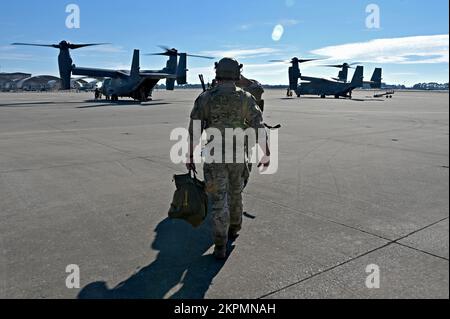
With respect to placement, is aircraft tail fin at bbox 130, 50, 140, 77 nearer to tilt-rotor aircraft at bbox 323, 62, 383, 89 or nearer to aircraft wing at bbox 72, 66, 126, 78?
aircraft wing at bbox 72, 66, 126, 78

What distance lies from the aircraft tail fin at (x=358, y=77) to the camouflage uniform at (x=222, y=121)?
4773cm

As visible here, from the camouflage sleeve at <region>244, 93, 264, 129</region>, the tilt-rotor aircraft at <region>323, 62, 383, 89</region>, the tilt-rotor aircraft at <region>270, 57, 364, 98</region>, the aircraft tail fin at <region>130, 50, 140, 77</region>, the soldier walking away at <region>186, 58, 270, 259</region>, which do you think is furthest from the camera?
the tilt-rotor aircraft at <region>323, 62, 383, 89</region>

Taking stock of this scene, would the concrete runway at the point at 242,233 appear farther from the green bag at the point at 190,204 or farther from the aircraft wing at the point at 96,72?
the aircraft wing at the point at 96,72

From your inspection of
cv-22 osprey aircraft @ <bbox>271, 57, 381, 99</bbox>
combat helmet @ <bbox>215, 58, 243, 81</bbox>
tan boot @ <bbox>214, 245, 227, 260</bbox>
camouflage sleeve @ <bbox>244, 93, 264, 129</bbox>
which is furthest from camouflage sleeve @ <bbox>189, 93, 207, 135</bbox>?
cv-22 osprey aircraft @ <bbox>271, 57, 381, 99</bbox>

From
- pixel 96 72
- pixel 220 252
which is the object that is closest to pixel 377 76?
pixel 96 72

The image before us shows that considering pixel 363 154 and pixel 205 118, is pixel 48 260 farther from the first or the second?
pixel 363 154

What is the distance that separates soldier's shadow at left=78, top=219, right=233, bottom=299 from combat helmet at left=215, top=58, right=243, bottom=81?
1780 millimetres

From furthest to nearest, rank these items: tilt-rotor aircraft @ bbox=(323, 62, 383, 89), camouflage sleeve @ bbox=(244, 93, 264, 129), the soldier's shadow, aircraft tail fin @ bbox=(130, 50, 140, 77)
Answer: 1. tilt-rotor aircraft @ bbox=(323, 62, 383, 89)
2. aircraft tail fin @ bbox=(130, 50, 140, 77)
3. camouflage sleeve @ bbox=(244, 93, 264, 129)
4. the soldier's shadow

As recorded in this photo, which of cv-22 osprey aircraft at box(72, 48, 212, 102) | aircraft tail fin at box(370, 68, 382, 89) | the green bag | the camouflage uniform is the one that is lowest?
the green bag

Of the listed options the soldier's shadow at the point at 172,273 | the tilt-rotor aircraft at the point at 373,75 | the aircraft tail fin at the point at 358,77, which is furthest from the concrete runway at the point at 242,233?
the tilt-rotor aircraft at the point at 373,75

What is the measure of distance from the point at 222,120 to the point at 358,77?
163 feet

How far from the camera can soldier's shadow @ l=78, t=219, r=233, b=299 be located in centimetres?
271

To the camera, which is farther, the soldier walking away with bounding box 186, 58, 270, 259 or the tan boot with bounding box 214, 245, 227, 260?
the soldier walking away with bounding box 186, 58, 270, 259

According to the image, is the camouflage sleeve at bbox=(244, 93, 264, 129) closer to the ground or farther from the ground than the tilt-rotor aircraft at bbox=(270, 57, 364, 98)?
closer to the ground
